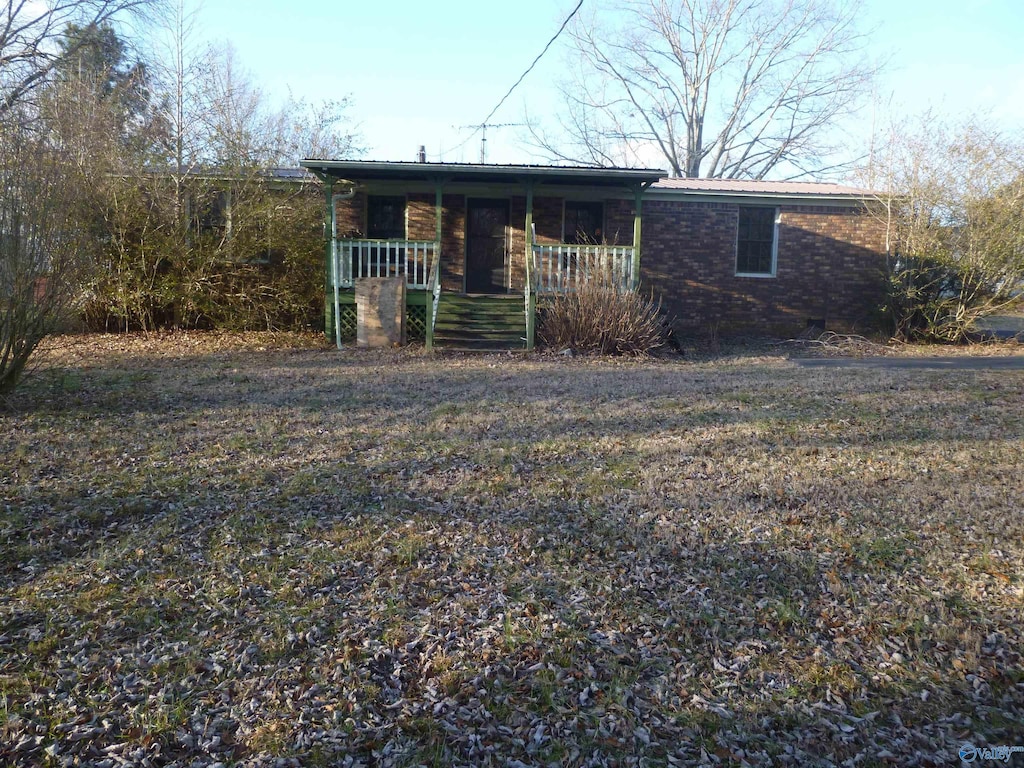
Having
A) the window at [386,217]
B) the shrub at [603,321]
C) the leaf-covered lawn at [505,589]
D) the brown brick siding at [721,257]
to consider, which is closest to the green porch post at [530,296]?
the shrub at [603,321]

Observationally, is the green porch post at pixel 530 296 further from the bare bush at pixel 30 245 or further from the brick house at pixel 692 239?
the bare bush at pixel 30 245

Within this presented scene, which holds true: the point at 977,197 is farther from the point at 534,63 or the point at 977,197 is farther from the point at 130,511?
the point at 130,511

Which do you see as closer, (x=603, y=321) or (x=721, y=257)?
(x=603, y=321)

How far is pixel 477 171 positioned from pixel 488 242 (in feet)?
12.7

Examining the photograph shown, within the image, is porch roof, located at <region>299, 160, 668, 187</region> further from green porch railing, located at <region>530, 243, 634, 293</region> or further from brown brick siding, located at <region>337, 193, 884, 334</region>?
brown brick siding, located at <region>337, 193, 884, 334</region>

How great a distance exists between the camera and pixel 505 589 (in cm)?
384

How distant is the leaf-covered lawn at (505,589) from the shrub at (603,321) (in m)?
5.16

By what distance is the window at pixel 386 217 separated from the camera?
16688 mm

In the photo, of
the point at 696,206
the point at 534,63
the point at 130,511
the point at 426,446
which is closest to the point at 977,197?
the point at 696,206

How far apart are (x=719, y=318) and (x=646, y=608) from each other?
1402 centimetres

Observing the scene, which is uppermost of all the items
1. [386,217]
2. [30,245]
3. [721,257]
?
[386,217]

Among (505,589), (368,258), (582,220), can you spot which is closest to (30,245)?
(505,589)

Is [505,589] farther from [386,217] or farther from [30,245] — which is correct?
[386,217]

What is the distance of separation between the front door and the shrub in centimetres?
399
